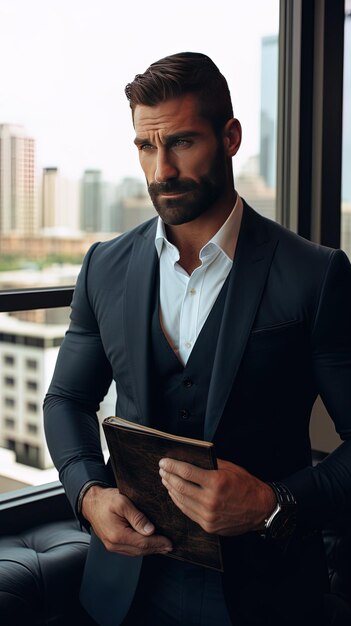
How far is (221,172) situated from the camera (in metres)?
1.33

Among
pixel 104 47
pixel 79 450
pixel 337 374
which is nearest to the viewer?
pixel 337 374

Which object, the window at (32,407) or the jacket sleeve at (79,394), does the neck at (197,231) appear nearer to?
the jacket sleeve at (79,394)

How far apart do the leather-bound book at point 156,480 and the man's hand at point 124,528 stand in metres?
0.01

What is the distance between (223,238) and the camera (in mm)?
1381

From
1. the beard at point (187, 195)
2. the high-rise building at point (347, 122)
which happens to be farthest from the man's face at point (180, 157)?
the high-rise building at point (347, 122)

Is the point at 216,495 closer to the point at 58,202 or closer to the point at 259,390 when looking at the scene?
the point at 259,390

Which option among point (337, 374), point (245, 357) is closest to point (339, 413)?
point (337, 374)

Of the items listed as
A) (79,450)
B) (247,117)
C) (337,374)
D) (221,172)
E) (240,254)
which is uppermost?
(247,117)

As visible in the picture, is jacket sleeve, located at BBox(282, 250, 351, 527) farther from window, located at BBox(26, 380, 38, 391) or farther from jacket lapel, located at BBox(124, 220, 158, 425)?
window, located at BBox(26, 380, 38, 391)

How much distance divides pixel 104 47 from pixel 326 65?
848mm

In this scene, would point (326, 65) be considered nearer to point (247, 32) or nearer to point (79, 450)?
point (247, 32)

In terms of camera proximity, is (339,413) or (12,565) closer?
(339,413)

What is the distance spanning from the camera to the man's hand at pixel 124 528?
125 cm

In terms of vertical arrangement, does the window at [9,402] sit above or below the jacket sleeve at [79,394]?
below
